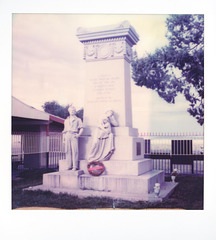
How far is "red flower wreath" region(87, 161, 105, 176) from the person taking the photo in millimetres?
6633

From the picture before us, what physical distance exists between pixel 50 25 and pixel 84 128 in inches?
98.6

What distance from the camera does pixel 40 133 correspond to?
10195 millimetres

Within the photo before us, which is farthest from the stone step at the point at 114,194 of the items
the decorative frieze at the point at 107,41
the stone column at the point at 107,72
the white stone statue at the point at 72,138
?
the decorative frieze at the point at 107,41

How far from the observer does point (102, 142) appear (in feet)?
22.6

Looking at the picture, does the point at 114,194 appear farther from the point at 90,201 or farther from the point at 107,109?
the point at 107,109

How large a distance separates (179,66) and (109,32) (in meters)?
2.65

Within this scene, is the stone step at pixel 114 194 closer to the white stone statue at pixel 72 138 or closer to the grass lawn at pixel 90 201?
the grass lawn at pixel 90 201

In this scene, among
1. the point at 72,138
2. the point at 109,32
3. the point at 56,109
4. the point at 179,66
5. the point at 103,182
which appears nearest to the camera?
the point at 103,182

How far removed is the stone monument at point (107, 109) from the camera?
21.8 ft

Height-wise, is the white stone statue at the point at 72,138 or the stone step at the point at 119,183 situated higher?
the white stone statue at the point at 72,138

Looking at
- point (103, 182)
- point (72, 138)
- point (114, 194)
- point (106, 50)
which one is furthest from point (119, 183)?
point (106, 50)

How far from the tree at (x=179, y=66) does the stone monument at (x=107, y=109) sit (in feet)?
4.89
